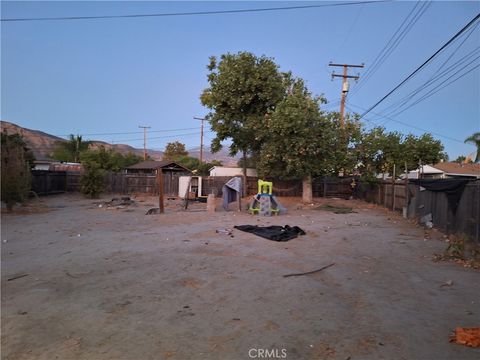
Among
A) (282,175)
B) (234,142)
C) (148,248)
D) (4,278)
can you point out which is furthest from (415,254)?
(234,142)

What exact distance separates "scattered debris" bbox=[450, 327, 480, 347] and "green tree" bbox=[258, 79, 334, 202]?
19.3 metres

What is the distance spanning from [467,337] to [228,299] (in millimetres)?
2979

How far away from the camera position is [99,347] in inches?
167

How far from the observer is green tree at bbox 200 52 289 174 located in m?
26.5

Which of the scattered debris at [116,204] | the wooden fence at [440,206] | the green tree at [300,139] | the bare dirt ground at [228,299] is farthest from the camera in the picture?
the green tree at [300,139]

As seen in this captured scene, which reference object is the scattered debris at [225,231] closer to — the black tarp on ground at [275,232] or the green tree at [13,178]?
the black tarp on ground at [275,232]

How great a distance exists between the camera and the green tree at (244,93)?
26.5 m

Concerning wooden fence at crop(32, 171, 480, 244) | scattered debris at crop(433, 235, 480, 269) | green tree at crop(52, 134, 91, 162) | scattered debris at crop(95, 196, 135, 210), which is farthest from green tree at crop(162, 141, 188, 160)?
scattered debris at crop(433, 235, 480, 269)

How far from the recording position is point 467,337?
4.41m

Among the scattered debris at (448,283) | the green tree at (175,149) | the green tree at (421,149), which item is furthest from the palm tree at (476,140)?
the green tree at (175,149)

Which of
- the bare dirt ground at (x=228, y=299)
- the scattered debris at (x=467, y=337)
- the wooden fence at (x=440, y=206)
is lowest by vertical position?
the bare dirt ground at (x=228, y=299)

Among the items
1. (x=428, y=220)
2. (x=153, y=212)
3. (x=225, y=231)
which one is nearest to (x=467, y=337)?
(x=225, y=231)

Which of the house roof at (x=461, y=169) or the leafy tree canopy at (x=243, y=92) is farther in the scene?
the house roof at (x=461, y=169)

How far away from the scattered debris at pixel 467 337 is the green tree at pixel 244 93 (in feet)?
72.7
